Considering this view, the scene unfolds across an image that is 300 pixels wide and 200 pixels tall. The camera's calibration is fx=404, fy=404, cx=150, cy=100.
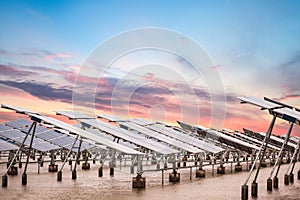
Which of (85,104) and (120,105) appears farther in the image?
(120,105)

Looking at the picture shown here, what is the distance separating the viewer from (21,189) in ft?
59.8

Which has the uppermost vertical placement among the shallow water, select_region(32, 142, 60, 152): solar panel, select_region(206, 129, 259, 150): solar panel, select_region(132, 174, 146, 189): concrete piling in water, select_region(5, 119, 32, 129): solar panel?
select_region(5, 119, 32, 129): solar panel

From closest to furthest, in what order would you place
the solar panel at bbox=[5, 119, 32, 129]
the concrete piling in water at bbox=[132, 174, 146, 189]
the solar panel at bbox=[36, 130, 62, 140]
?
1. the concrete piling in water at bbox=[132, 174, 146, 189]
2. the solar panel at bbox=[36, 130, 62, 140]
3. the solar panel at bbox=[5, 119, 32, 129]

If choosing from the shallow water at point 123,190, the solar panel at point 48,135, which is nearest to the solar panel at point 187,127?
the solar panel at point 48,135

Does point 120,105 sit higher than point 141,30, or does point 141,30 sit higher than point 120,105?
point 141,30

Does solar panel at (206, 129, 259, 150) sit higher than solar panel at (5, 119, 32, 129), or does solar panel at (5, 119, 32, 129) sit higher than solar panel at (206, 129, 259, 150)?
solar panel at (5, 119, 32, 129)

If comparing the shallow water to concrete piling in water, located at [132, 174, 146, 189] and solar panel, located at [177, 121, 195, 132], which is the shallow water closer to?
concrete piling in water, located at [132, 174, 146, 189]

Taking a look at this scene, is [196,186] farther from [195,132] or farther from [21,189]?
[195,132]

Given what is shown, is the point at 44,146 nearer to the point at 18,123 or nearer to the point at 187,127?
the point at 18,123

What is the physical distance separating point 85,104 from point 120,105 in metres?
5.47

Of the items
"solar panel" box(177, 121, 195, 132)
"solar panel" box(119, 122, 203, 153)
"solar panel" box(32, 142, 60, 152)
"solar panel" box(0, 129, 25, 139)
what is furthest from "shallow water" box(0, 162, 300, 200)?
"solar panel" box(177, 121, 195, 132)

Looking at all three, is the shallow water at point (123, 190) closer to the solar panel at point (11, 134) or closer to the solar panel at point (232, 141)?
the solar panel at point (11, 134)

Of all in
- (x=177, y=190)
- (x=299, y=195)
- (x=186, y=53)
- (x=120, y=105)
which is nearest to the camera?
(x=299, y=195)

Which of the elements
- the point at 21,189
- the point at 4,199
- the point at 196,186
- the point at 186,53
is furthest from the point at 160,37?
the point at 4,199
